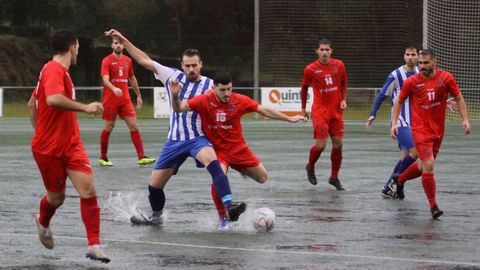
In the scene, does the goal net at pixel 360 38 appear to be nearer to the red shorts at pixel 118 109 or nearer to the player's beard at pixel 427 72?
the red shorts at pixel 118 109

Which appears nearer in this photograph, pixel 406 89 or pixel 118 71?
pixel 406 89

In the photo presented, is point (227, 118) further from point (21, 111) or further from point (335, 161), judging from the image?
point (21, 111)

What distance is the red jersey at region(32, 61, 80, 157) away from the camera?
876cm

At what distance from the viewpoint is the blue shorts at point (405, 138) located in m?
14.4

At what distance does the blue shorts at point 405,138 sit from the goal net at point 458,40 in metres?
20.5

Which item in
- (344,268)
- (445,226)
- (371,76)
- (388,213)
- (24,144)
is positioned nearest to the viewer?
(344,268)

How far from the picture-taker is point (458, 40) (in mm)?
39469

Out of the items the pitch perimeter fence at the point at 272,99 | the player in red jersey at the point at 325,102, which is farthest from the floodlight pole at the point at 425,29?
the player in red jersey at the point at 325,102

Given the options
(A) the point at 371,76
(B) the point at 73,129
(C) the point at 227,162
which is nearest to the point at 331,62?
(C) the point at 227,162

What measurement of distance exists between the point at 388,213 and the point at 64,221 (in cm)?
350

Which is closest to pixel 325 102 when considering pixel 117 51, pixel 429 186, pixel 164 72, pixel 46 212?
pixel 429 186

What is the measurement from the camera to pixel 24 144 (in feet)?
77.7

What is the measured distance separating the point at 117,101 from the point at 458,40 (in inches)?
888

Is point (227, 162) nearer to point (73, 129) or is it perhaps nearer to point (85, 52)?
point (73, 129)
